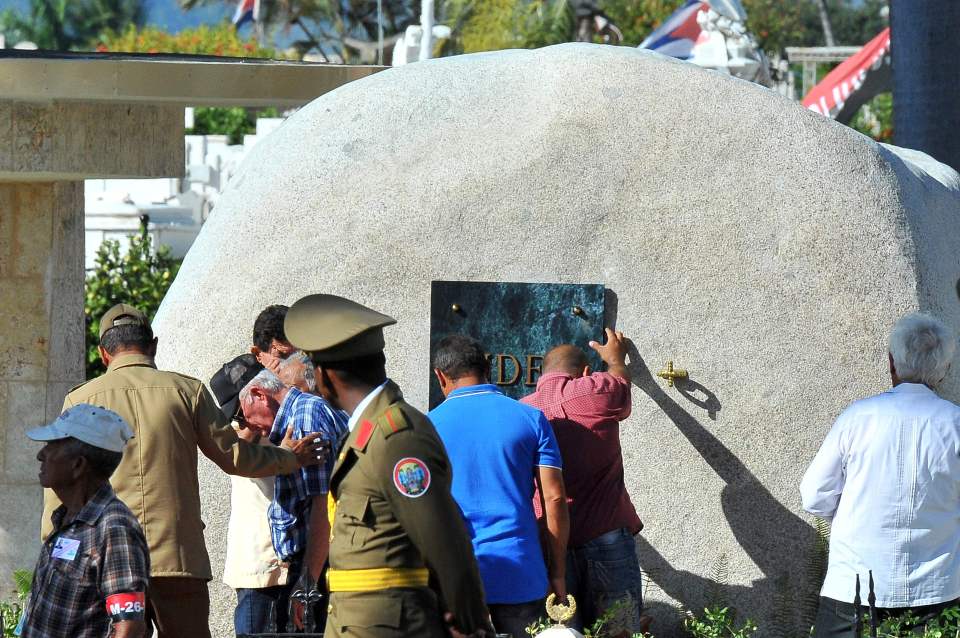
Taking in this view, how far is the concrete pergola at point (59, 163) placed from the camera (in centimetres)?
696

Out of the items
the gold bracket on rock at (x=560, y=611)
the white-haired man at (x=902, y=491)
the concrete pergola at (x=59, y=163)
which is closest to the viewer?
the white-haired man at (x=902, y=491)

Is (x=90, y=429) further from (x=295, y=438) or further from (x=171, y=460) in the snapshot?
(x=295, y=438)

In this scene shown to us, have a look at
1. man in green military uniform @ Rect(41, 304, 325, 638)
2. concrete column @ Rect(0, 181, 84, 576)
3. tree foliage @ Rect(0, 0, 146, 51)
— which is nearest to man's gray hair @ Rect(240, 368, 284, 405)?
man in green military uniform @ Rect(41, 304, 325, 638)

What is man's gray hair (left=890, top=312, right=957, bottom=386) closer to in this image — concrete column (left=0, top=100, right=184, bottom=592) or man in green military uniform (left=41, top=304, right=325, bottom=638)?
man in green military uniform (left=41, top=304, right=325, bottom=638)

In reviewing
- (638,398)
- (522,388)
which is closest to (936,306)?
(638,398)

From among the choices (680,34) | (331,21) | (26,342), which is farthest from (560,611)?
(331,21)

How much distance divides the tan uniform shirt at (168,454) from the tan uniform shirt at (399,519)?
1305 millimetres

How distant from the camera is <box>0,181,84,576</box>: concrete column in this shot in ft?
26.0

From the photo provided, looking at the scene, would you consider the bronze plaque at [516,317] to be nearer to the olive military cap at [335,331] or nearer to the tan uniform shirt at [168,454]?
the tan uniform shirt at [168,454]

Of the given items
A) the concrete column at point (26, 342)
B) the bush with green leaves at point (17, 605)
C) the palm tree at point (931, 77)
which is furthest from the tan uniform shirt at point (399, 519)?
the palm tree at point (931, 77)

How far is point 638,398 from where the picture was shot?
6309 millimetres

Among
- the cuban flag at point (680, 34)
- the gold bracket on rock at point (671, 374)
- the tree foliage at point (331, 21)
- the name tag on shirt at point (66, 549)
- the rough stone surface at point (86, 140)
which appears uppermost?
the tree foliage at point (331, 21)

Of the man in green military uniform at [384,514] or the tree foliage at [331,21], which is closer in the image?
the man in green military uniform at [384,514]

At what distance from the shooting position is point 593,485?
541 centimetres
